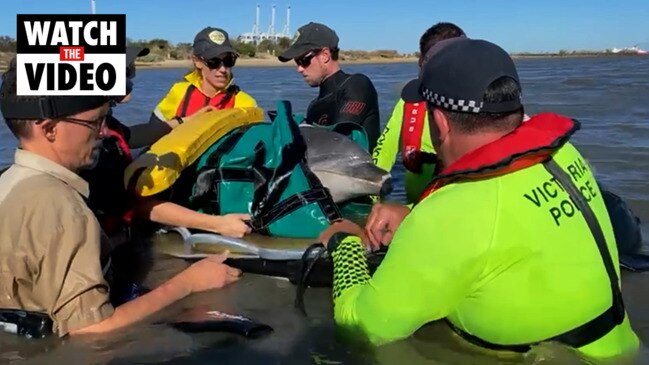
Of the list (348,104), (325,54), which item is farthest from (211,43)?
(348,104)

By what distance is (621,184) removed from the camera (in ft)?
24.1

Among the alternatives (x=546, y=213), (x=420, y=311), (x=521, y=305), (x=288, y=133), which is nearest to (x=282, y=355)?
(x=420, y=311)

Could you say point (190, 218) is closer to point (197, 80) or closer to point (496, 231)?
point (197, 80)

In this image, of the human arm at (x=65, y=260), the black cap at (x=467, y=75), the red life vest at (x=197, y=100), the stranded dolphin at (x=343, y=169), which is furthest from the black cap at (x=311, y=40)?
the black cap at (x=467, y=75)

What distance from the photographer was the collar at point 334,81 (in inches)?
253

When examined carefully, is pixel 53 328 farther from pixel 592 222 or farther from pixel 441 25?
pixel 441 25

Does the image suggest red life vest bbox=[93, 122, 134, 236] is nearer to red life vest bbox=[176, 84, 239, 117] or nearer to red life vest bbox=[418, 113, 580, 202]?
red life vest bbox=[176, 84, 239, 117]

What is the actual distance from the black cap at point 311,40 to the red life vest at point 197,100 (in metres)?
0.62

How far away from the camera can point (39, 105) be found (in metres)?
2.97

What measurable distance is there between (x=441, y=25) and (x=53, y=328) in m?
3.59

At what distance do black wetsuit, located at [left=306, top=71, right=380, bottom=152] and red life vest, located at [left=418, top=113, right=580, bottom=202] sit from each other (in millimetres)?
3567

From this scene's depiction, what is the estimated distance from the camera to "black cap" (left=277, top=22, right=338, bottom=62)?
6.32 m

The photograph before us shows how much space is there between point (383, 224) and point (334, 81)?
3.05 m

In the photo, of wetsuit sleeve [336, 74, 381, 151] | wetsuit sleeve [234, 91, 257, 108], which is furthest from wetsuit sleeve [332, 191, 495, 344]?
wetsuit sleeve [234, 91, 257, 108]
